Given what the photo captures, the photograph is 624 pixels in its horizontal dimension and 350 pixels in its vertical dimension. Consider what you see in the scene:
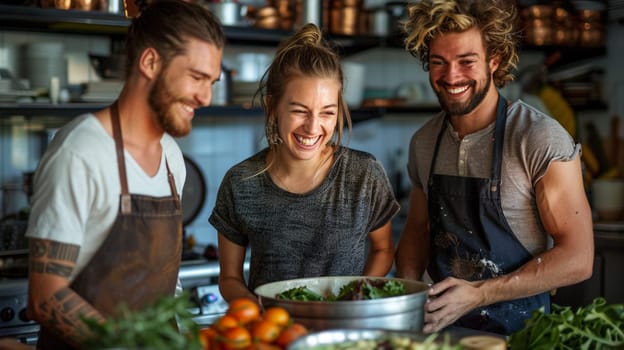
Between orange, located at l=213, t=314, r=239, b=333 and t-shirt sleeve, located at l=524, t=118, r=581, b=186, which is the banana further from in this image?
orange, located at l=213, t=314, r=239, b=333

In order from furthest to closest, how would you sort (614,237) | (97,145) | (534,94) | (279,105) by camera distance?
(534,94) < (614,237) < (279,105) < (97,145)

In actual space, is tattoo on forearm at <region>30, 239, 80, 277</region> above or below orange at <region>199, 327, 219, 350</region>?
above

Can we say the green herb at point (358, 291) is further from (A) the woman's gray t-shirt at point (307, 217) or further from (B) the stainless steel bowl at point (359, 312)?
(A) the woman's gray t-shirt at point (307, 217)

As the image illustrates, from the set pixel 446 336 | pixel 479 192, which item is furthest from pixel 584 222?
pixel 446 336

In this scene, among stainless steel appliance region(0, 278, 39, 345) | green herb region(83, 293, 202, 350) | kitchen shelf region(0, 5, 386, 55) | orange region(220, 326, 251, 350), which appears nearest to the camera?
green herb region(83, 293, 202, 350)

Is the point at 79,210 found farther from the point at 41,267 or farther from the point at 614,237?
the point at 614,237

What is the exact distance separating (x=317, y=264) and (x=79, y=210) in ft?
2.52

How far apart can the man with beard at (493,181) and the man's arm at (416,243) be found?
0.25 feet

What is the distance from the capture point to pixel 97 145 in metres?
1.95

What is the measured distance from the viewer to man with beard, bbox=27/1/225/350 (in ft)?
6.07

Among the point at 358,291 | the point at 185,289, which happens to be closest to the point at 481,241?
the point at 358,291

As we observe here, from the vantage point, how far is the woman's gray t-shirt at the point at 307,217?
241 cm

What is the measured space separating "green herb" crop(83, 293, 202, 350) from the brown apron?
40cm

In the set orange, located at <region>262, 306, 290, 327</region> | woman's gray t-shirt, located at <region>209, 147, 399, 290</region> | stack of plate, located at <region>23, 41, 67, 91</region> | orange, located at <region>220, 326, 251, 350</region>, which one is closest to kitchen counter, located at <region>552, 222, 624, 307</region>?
woman's gray t-shirt, located at <region>209, 147, 399, 290</region>
